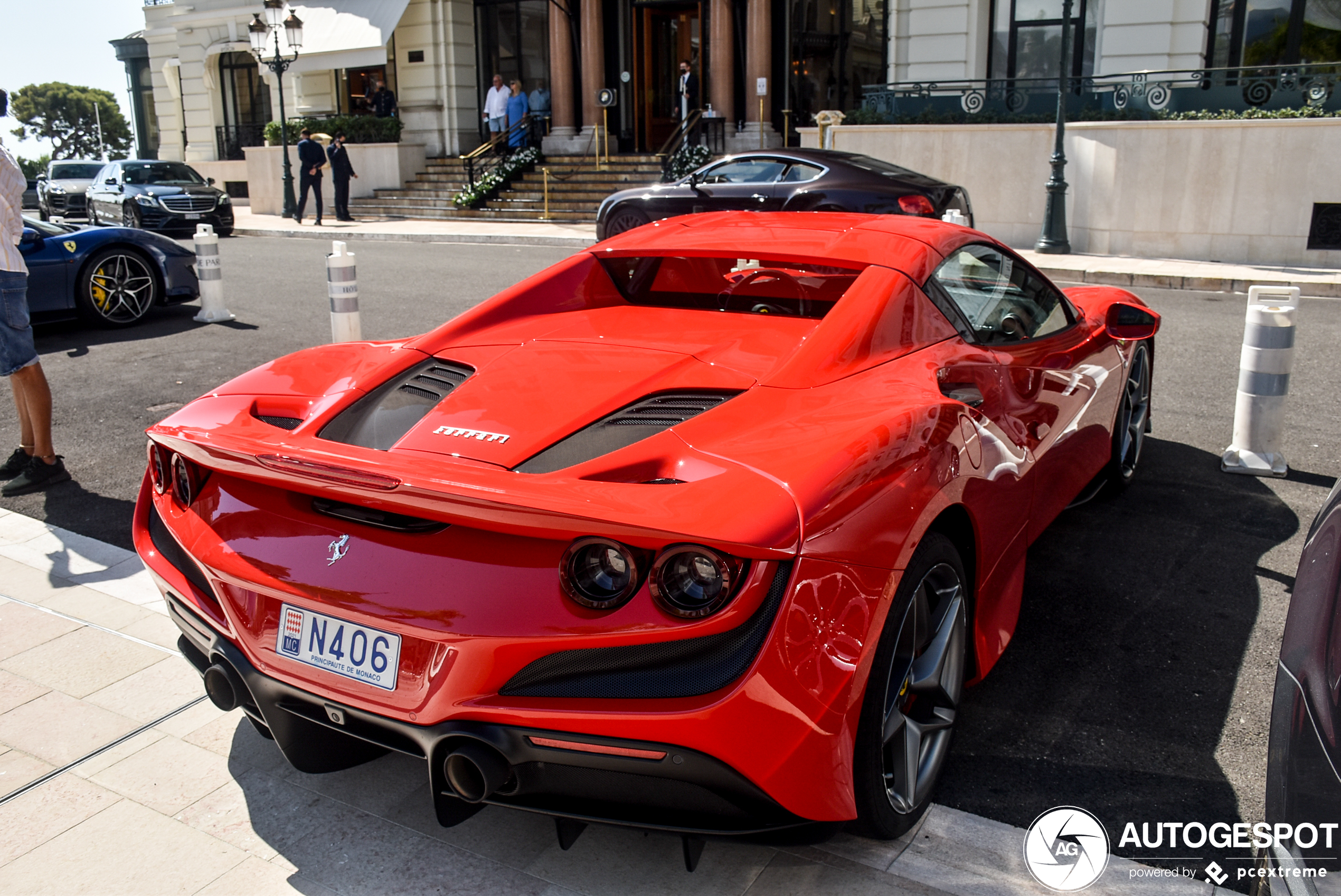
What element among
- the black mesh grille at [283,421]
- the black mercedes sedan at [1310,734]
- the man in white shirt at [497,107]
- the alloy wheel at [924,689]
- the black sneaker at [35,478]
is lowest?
the black sneaker at [35,478]

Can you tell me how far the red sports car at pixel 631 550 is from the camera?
219cm

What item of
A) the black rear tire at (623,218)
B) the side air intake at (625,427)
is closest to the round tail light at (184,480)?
the side air intake at (625,427)

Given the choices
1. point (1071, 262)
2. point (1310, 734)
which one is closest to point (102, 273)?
point (1310, 734)

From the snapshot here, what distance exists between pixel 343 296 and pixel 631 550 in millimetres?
Result: 6390

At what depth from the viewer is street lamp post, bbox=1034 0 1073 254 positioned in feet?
51.5

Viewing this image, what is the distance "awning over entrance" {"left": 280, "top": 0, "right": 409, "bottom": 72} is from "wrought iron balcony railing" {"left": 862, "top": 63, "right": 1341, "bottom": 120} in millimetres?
13787

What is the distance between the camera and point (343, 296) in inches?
317

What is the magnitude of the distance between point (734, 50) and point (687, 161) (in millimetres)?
4004

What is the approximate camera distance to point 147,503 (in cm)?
322

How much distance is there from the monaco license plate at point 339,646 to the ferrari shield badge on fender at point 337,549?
121mm

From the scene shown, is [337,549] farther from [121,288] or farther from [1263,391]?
[121,288]

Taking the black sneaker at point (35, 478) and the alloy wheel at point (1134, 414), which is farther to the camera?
the black sneaker at point (35, 478)

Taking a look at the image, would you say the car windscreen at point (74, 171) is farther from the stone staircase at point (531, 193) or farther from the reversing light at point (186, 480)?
the reversing light at point (186, 480)

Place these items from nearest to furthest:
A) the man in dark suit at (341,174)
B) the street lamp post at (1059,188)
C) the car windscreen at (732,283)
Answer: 1. the car windscreen at (732,283)
2. the street lamp post at (1059,188)
3. the man in dark suit at (341,174)
